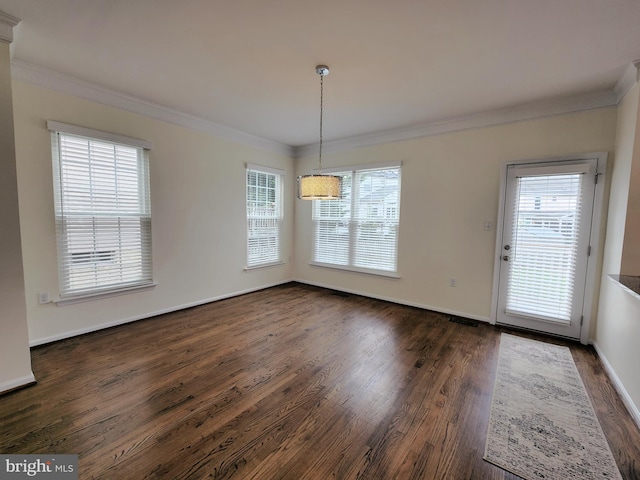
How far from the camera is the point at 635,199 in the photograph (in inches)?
95.4

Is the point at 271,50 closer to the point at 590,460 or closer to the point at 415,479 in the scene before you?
the point at 415,479

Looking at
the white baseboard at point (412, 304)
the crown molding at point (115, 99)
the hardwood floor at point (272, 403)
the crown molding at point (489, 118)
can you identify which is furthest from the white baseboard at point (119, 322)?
the crown molding at point (489, 118)

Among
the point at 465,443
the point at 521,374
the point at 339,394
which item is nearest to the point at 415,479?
the point at 465,443

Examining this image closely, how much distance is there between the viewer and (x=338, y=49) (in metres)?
2.31

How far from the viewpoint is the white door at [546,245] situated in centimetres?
312

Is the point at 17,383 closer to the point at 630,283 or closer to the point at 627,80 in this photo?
the point at 630,283

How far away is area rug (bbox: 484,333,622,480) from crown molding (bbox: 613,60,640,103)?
8.71ft

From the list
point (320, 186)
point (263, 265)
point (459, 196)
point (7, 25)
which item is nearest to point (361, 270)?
point (263, 265)

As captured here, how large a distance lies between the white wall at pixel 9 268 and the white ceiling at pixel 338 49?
2.22 feet

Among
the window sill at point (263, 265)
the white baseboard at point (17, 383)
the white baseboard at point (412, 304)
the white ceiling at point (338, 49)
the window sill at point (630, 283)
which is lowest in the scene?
the white baseboard at point (17, 383)

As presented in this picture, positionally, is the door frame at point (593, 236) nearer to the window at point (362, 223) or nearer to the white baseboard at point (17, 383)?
the window at point (362, 223)

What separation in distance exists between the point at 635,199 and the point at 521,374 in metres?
1.81

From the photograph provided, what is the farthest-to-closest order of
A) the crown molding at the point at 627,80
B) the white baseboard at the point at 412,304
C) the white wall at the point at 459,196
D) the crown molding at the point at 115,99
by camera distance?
the white baseboard at the point at 412,304 < the white wall at the point at 459,196 < the crown molding at the point at 115,99 < the crown molding at the point at 627,80

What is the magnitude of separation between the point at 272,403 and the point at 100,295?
8.43 ft
